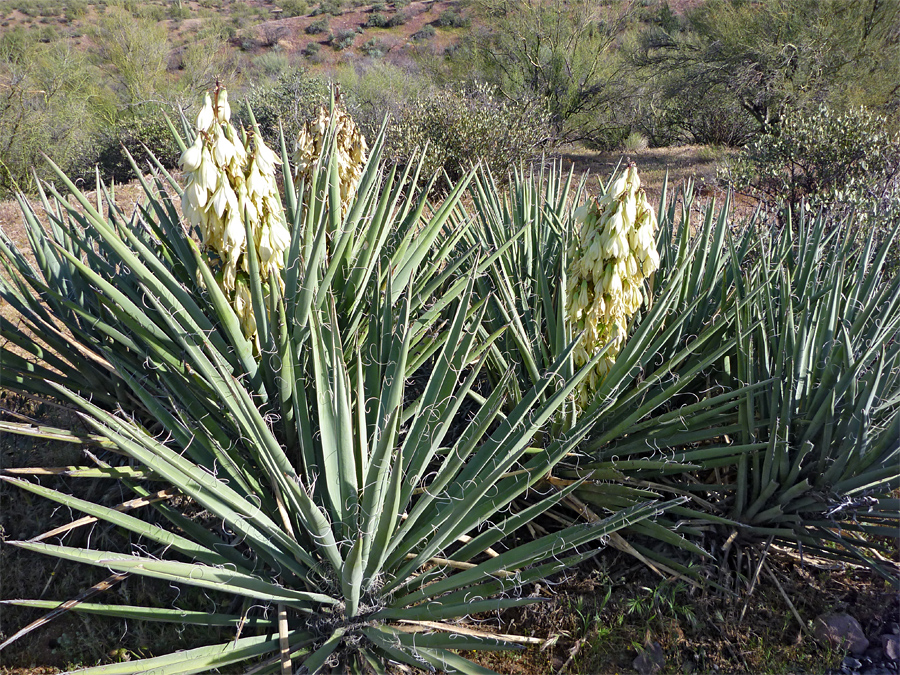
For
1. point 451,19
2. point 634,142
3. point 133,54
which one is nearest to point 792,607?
point 634,142

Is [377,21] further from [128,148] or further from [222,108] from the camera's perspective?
[222,108]

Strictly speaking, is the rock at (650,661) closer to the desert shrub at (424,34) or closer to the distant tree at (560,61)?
the distant tree at (560,61)

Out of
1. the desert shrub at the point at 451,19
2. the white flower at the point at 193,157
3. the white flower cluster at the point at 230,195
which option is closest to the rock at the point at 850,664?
the white flower cluster at the point at 230,195

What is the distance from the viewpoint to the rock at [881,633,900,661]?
169cm

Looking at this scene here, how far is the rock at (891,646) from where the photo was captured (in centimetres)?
169

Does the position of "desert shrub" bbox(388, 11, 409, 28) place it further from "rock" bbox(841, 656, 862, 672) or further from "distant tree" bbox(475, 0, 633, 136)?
"rock" bbox(841, 656, 862, 672)

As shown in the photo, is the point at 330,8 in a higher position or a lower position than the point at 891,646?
higher

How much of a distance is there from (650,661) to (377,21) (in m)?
32.6

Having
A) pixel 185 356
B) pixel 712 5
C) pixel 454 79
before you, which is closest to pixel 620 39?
pixel 712 5

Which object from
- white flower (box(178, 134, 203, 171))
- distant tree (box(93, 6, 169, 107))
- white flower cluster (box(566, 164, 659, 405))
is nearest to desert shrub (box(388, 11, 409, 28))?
distant tree (box(93, 6, 169, 107))

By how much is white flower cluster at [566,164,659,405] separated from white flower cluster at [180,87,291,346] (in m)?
0.91

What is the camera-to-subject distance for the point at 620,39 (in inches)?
636

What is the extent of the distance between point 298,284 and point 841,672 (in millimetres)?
1960

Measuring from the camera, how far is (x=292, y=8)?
32562 millimetres
